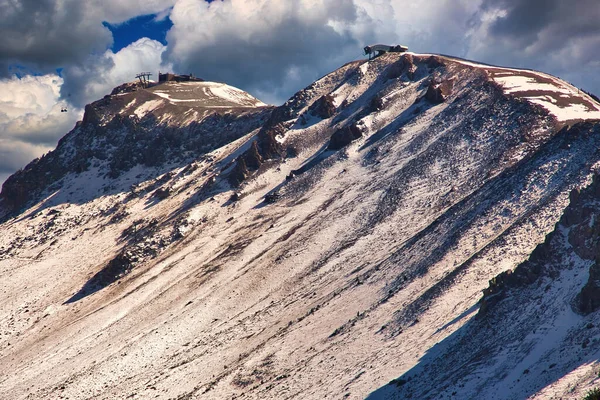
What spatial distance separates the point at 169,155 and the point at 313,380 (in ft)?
344

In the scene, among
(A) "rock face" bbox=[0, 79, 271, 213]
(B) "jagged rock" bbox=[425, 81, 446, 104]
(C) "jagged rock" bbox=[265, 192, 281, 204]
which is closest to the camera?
(C) "jagged rock" bbox=[265, 192, 281, 204]

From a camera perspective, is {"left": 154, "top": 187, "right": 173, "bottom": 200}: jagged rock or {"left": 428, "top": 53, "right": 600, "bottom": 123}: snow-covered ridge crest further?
{"left": 154, "top": 187, "right": 173, "bottom": 200}: jagged rock

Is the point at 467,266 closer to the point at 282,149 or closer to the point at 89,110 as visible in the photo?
the point at 282,149

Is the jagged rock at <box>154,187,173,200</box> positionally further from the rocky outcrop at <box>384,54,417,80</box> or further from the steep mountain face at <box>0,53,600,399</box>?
the rocky outcrop at <box>384,54,417,80</box>

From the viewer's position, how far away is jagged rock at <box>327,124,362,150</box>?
368 ft

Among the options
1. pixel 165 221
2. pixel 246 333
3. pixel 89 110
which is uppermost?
pixel 89 110

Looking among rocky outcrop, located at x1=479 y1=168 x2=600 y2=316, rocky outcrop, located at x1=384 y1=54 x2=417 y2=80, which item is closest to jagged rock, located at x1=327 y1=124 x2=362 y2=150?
rocky outcrop, located at x1=384 y1=54 x2=417 y2=80

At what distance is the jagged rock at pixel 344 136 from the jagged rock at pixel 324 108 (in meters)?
12.6

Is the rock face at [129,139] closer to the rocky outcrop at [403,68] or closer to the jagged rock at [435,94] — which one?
the rocky outcrop at [403,68]

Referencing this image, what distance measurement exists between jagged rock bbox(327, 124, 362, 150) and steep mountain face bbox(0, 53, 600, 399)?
0.40 meters

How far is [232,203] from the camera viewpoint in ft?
363

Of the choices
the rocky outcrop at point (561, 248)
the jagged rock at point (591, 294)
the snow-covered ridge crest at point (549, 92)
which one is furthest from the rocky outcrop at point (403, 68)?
the jagged rock at point (591, 294)

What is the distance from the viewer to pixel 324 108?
126 metres

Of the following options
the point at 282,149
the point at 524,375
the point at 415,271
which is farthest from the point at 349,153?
the point at 524,375
